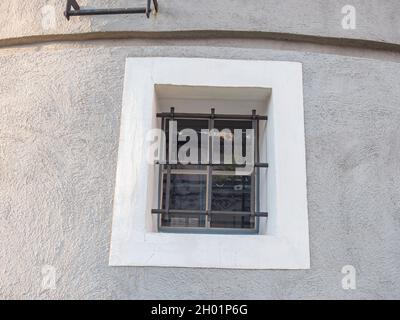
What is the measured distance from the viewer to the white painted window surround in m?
3.03

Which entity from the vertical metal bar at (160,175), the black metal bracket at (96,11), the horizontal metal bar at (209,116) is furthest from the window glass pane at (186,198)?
the black metal bracket at (96,11)

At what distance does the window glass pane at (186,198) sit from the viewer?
3.39 m

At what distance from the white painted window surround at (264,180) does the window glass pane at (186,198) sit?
0.52ft

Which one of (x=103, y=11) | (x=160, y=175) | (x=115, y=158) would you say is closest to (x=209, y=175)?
(x=160, y=175)

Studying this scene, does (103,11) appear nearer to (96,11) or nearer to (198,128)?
(96,11)

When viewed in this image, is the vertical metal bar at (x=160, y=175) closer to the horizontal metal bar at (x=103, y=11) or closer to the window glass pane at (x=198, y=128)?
the window glass pane at (x=198, y=128)

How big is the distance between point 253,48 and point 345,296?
1.80m

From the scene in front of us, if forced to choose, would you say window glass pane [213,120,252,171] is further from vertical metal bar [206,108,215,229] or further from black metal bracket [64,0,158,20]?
black metal bracket [64,0,158,20]

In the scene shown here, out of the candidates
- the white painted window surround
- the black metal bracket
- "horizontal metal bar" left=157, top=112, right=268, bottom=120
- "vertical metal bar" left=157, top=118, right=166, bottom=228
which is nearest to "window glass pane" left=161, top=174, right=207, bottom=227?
"vertical metal bar" left=157, top=118, right=166, bottom=228

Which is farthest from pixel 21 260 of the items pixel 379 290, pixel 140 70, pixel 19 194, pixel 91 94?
pixel 379 290

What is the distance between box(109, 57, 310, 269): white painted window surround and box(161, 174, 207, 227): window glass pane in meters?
0.16

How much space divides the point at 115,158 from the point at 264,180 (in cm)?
106

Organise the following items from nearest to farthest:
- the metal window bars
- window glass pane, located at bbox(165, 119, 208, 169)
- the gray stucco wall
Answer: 1. the gray stucco wall
2. the metal window bars
3. window glass pane, located at bbox(165, 119, 208, 169)

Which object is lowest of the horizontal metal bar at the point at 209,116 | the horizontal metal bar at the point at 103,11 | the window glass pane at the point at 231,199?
the window glass pane at the point at 231,199
